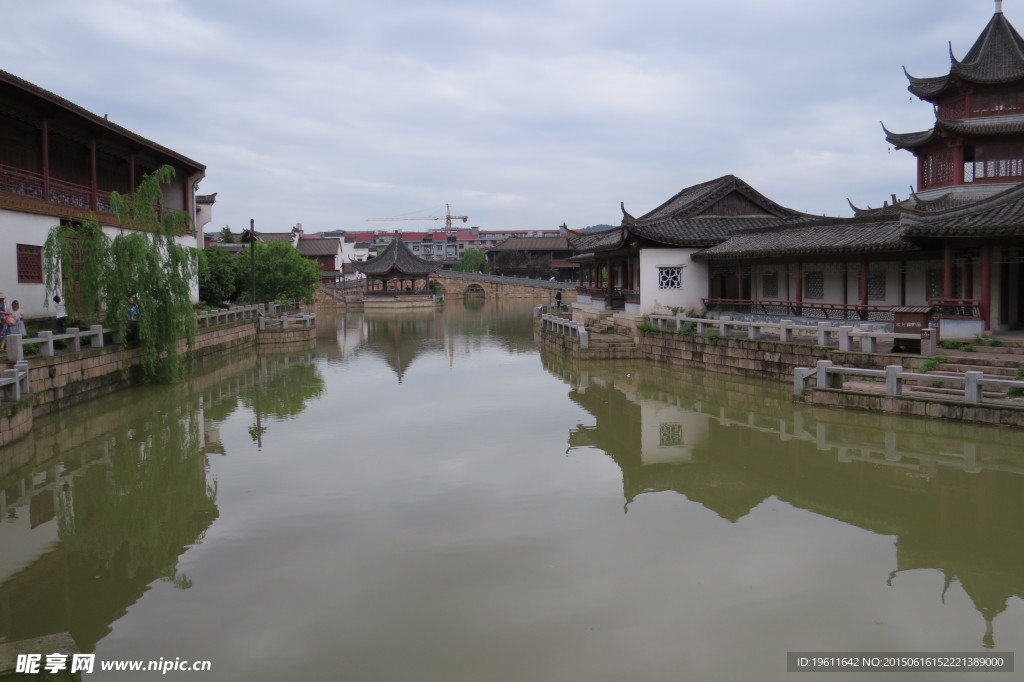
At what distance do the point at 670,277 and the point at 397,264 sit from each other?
1616 inches

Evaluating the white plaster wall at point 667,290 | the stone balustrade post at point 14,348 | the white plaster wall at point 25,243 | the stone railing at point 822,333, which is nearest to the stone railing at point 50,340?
the stone balustrade post at point 14,348

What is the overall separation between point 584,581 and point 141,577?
4471 millimetres

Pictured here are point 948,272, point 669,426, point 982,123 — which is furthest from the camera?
point 982,123

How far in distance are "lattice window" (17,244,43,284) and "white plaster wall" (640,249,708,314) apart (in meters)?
18.4

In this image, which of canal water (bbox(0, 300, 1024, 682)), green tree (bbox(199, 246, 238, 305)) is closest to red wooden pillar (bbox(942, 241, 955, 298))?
canal water (bbox(0, 300, 1024, 682))

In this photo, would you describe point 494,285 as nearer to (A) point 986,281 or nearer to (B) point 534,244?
(B) point 534,244

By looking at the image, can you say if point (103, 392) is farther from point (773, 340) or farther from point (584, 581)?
point (773, 340)

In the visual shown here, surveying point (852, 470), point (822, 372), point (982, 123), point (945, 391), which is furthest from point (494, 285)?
point (852, 470)

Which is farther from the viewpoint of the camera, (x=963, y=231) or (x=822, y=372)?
(x=963, y=231)

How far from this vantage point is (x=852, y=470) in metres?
11.4

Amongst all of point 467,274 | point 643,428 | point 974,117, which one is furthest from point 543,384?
point 467,274

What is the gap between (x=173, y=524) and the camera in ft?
31.0

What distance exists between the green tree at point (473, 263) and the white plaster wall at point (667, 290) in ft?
206

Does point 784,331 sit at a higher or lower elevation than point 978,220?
lower
